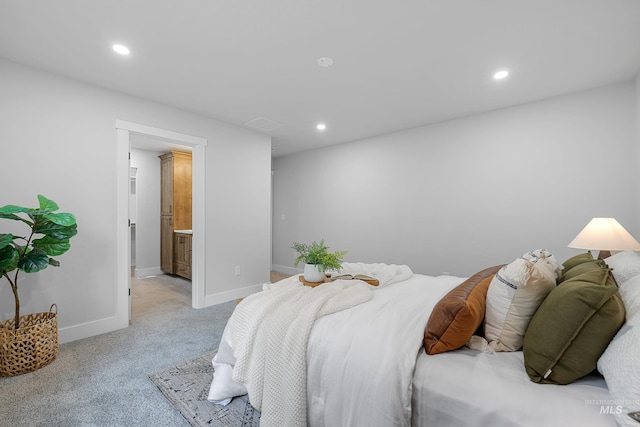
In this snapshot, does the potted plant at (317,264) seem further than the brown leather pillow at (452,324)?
Yes

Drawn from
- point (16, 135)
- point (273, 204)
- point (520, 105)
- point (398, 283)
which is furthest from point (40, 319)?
point (520, 105)

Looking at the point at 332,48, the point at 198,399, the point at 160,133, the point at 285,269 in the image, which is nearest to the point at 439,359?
the point at 198,399

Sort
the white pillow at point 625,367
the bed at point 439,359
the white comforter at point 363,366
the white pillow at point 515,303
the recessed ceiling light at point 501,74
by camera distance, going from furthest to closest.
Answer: the recessed ceiling light at point 501,74 < the white pillow at point 515,303 < the white comforter at point 363,366 < the bed at point 439,359 < the white pillow at point 625,367

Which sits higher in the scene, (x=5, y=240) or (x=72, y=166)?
(x=72, y=166)

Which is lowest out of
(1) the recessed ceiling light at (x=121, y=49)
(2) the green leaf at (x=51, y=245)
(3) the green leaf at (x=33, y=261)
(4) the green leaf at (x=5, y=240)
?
(3) the green leaf at (x=33, y=261)

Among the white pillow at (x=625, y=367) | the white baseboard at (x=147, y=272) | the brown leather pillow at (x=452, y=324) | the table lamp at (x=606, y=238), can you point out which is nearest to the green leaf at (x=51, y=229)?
the brown leather pillow at (x=452, y=324)

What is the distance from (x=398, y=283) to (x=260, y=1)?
2.26 meters

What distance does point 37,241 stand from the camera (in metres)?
2.23

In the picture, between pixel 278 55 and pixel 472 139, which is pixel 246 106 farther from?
pixel 472 139

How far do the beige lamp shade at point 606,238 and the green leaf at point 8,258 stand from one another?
432 centimetres

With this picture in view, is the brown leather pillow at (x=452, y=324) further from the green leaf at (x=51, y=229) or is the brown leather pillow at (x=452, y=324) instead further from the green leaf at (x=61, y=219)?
the green leaf at (x=51, y=229)

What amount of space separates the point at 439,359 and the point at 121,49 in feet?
10.1

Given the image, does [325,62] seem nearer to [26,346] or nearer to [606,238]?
[606,238]

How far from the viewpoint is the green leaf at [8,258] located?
2.03m
